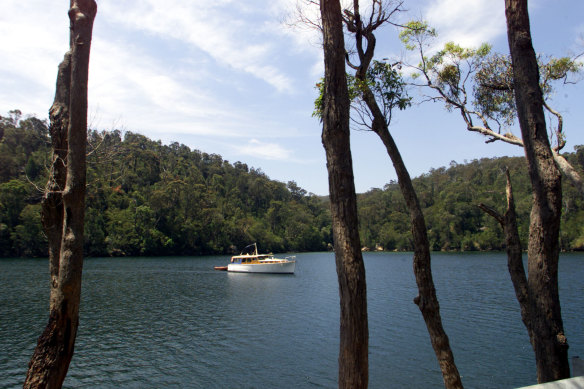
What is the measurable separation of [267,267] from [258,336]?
96.4 ft

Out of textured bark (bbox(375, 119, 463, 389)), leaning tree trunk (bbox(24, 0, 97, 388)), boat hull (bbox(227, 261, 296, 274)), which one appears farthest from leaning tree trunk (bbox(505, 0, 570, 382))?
boat hull (bbox(227, 261, 296, 274))

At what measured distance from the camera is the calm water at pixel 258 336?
13133 millimetres

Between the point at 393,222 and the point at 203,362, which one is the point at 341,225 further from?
the point at 393,222

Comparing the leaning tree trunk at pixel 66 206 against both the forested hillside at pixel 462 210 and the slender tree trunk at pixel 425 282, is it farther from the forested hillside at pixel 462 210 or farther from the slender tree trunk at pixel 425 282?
the forested hillside at pixel 462 210

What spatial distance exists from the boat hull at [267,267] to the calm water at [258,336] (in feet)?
42.7

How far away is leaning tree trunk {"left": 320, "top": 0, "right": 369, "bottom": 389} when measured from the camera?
138 inches

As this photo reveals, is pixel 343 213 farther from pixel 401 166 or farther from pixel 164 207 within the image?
pixel 164 207

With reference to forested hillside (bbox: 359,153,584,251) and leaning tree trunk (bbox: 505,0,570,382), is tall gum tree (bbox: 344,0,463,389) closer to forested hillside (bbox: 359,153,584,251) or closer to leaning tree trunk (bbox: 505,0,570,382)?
leaning tree trunk (bbox: 505,0,570,382)

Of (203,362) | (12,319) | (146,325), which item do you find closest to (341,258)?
(203,362)

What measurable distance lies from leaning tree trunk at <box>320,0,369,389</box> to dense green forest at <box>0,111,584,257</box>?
165ft

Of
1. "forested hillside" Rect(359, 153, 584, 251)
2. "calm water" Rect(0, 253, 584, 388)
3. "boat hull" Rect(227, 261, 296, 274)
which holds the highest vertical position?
"forested hillside" Rect(359, 153, 584, 251)

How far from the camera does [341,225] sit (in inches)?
142

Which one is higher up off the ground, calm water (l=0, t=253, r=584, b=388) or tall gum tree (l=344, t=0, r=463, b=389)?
tall gum tree (l=344, t=0, r=463, b=389)

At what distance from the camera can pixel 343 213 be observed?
11.9 feet
